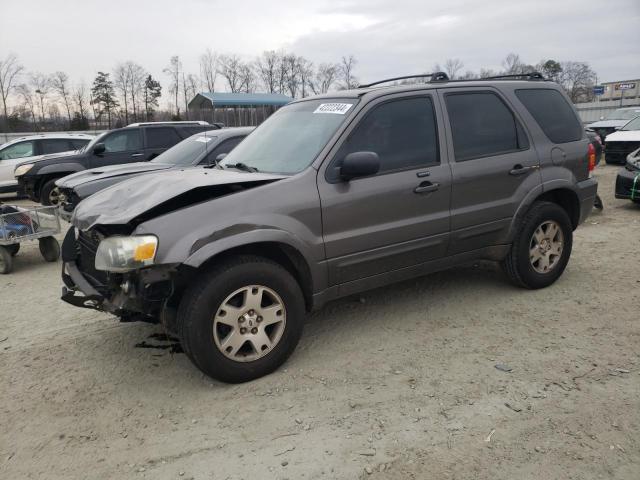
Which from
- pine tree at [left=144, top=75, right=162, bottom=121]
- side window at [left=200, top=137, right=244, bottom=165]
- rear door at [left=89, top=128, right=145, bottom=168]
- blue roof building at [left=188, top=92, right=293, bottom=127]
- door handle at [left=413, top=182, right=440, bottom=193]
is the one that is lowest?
door handle at [left=413, top=182, right=440, bottom=193]

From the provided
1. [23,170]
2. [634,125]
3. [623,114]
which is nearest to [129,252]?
[23,170]

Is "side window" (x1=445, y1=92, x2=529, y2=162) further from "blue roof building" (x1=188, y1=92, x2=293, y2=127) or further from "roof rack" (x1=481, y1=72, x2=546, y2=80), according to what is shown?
"blue roof building" (x1=188, y1=92, x2=293, y2=127)

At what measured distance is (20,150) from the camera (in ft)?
46.0

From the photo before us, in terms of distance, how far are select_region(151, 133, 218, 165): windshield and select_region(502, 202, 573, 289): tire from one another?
465 centimetres

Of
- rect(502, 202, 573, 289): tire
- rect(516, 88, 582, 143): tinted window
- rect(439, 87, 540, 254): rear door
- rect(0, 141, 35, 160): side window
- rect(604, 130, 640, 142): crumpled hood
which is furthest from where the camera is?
rect(604, 130, 640, 142): crumpled hood

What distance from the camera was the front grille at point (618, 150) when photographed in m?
15.2

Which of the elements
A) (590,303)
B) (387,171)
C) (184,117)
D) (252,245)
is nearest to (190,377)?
(252,245)

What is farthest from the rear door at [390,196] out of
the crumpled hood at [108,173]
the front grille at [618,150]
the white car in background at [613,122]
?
the white car in background at [613,122]

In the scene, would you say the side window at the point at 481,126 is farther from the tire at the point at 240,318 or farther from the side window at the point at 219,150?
the side window at the point at 219,150

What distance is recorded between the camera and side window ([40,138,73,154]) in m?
14.1

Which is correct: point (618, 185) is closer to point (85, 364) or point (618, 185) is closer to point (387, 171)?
point (387, 171)

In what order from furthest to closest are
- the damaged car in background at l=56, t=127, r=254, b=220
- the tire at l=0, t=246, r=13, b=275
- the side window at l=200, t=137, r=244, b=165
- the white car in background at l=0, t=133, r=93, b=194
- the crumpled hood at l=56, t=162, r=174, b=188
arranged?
the white car in background at l=0, t=133, r=93, b=194
the side window at l=200, t=137, r=244, b=165
the crumpled hood at l=56, t=162, r=174, b=188
the damaged car in background at l=56, t=127, r=254, b=220
the tire at l=0, t=246, r=13, b=275

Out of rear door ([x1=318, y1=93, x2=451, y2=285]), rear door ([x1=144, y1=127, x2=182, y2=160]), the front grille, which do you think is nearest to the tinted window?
rear door ([x1=318, y1=93, x2=451, y2=285])

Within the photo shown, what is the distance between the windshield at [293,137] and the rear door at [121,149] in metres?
7.28
